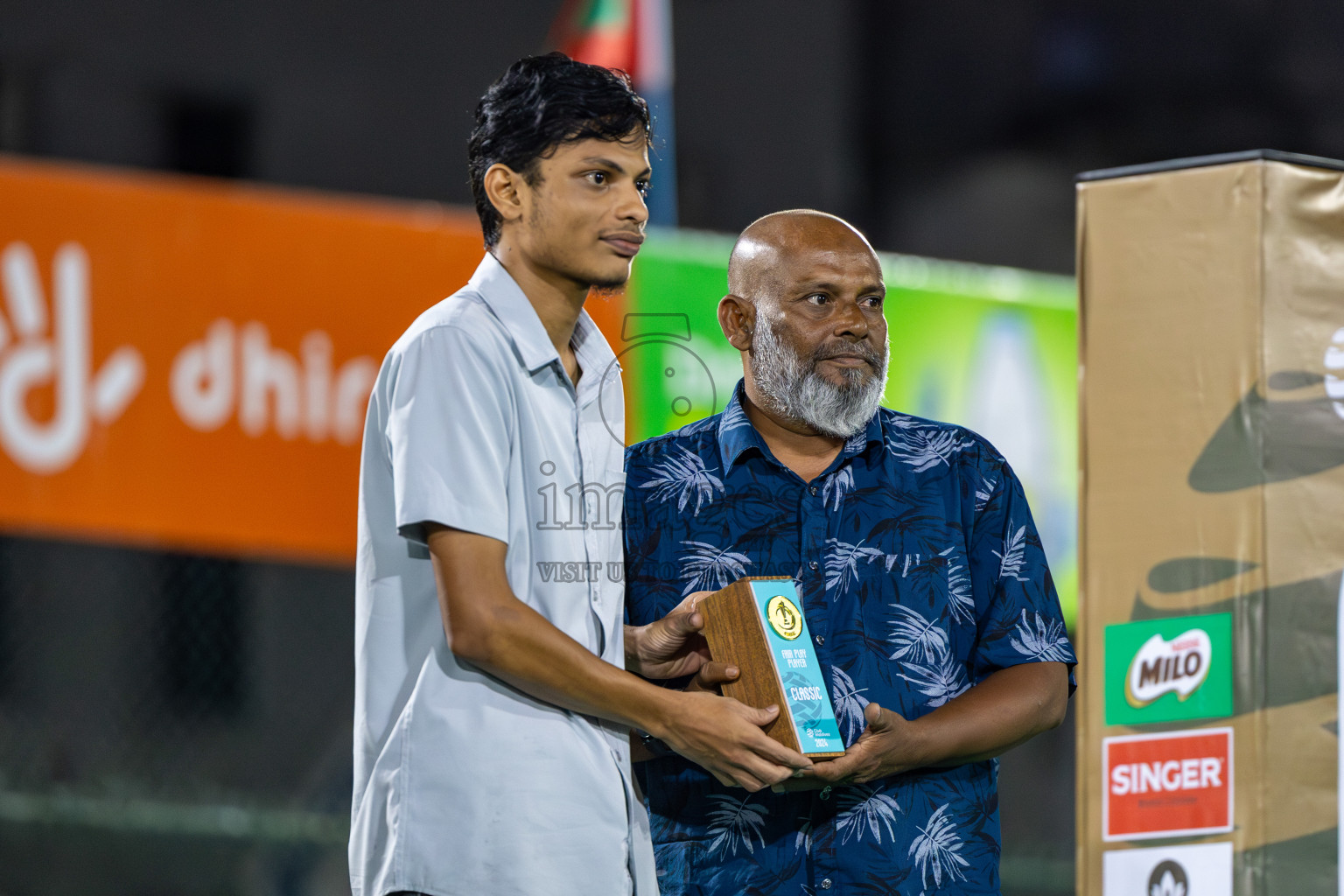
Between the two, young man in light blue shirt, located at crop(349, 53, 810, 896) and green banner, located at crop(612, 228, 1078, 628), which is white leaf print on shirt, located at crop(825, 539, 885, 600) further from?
green banner, located at crop(612, 228, 1078, 628)

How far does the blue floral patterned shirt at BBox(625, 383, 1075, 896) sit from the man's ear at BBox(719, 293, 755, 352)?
175 mm

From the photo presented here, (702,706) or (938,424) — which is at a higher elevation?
(938,424)

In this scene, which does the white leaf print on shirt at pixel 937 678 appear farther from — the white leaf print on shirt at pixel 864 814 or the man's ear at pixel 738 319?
the man's ear at pixel 738 319

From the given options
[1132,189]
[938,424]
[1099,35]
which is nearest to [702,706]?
[938,424]

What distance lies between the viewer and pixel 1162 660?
2893 millimetres

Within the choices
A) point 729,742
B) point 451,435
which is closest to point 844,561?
point 729,742

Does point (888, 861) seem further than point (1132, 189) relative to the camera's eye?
No

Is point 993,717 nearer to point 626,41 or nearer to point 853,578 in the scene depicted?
point 853,578

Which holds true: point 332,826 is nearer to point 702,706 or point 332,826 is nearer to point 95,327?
point 95,327

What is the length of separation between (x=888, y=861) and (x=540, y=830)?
0.61 metres

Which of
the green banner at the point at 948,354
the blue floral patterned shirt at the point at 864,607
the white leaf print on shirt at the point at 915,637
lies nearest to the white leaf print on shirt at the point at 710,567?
the blue floral patterned shirt at the point at 864,607

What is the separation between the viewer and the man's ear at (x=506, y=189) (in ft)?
6.22

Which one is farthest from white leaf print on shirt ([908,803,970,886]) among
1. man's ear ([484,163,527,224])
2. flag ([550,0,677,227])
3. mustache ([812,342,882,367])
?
flag ([550,0,677,227])

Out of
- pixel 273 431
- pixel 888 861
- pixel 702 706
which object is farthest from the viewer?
pixel 273 431
